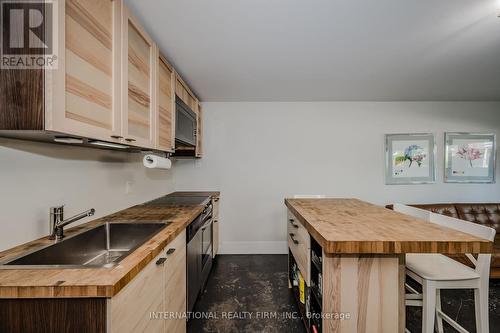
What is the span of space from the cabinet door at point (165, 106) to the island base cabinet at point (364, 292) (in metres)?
1.53

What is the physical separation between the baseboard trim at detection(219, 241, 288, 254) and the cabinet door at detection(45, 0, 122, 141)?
2.68m

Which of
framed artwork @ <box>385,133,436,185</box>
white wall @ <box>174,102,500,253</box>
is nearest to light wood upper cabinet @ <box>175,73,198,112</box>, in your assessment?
white wall @ <box>174,102,500,253</box>

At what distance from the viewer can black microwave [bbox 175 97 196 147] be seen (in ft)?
7.32

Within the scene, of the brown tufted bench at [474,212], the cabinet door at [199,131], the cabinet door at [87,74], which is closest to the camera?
the cabinet door at [87,74]

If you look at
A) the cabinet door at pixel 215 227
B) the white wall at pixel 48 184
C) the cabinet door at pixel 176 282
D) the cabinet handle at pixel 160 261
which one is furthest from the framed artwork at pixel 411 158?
the white wall at pixel 48 184

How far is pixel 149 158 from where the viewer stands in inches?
71.6

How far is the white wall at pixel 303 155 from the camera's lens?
352 centimetres

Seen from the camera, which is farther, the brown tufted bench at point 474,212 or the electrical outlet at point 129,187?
the brown tufted bench at point 474,212

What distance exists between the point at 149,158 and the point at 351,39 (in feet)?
6.23

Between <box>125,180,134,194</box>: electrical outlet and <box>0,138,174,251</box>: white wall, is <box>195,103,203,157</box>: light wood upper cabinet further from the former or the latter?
<box>0,138,174,251</box>: white wall

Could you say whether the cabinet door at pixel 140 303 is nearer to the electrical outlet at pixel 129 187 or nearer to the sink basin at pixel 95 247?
the sink basin at pixel 95 247

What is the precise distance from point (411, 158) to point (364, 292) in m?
3.20

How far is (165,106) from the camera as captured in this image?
196 cm

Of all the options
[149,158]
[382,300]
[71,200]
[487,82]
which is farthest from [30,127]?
[487,82]
